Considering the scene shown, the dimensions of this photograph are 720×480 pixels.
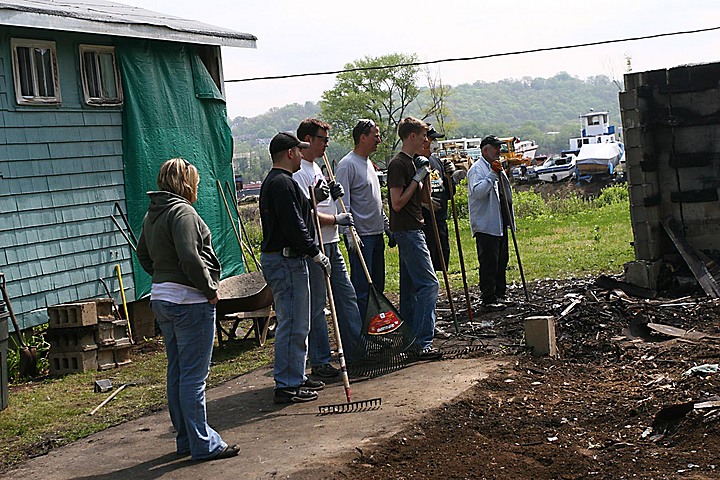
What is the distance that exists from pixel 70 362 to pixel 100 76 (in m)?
4.14

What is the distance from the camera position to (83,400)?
29.7ft

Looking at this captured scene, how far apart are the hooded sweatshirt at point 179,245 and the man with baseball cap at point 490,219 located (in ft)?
18.6

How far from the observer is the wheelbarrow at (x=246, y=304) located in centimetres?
1073

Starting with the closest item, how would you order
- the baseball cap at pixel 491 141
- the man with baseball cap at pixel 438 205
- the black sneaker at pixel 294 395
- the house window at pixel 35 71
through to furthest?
the black sneaker at pixel 294 395 → the man with baseball cap at pixel 438 205 → the house window at pixel 35 71 → the baseball cap at pixel 491 141

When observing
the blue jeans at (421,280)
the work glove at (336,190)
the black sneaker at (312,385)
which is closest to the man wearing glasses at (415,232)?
the blue jeans at (421,280)

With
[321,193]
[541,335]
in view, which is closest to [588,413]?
[541,335]

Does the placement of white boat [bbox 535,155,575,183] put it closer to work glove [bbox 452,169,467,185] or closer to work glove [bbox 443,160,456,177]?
work glove [bbox 452,169,467,185]

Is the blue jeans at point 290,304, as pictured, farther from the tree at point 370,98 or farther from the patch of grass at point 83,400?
the tree at point 370,98

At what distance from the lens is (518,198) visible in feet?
95.0

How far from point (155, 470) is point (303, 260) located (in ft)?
7.10

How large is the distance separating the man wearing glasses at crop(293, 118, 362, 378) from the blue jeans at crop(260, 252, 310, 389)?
554 millimetres

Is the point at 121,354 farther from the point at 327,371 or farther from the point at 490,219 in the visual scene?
the point at 490,219

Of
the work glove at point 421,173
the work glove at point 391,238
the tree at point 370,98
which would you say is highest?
the tree at point 370,98

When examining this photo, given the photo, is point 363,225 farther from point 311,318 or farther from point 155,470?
point 155,470
